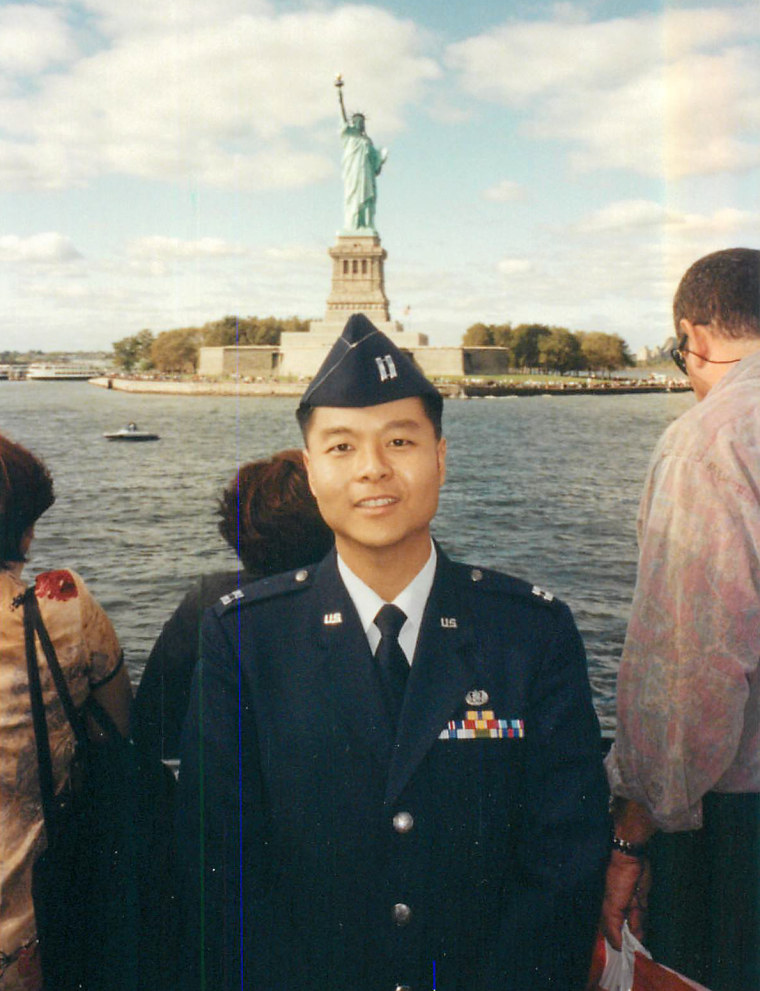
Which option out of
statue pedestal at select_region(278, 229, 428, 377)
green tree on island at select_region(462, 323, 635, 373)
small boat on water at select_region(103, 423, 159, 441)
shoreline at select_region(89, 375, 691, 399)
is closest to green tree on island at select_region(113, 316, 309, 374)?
shoreline at select_region(89, 375, 691, 399)

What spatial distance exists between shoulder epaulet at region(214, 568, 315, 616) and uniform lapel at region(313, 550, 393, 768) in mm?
73

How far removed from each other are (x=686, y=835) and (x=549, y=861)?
49 centimetres

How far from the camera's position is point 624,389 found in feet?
254

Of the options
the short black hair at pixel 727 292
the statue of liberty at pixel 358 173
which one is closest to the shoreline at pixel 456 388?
the statue of liberty at pixel 358 173

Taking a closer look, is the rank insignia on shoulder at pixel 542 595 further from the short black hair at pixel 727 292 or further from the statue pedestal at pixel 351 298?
the statue pedestal at pixel 351 298

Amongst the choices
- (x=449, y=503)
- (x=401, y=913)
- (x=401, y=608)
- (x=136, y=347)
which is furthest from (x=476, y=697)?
(x=136, y=347)

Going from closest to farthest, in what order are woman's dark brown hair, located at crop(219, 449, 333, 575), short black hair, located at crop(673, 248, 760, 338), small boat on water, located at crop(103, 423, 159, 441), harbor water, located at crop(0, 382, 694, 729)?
short black hair, located at crop(673, 248, 760, 338) → woman's dark brown hair, located at crop(219, 449, 333, 575) → harbor water, located at crop(0, 382, 694, 729) → small boat on water, located at crop(103, 423, 159, 441)

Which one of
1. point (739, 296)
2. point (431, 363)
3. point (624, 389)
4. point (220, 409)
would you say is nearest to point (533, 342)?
point (624, 389)

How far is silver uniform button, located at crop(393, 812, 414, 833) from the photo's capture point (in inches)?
70.7

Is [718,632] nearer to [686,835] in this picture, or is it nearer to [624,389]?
[686,835]

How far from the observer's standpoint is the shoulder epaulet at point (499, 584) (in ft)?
6.57

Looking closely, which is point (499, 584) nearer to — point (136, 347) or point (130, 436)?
point (130, 436)

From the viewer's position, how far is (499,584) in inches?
79.9

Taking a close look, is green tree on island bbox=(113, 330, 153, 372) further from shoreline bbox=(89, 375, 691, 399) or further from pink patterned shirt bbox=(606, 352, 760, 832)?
pink patterned shirt bbox=(606, 352, 760, 832)
